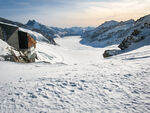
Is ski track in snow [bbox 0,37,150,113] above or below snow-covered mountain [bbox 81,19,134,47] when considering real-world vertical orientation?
below

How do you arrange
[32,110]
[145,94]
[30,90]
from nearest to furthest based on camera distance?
[32,110] → [145,94] → [30,90]

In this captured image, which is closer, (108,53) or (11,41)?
(11,41)

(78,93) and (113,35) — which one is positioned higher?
(113,35)

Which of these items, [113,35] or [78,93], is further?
[113,35]

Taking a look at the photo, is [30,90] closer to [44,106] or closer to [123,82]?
[44,106]

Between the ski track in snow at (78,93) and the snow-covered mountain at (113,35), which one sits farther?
the snow-covered mountain at (113,35)

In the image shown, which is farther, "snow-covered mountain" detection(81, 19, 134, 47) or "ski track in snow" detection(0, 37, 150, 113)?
"snow-covered mountain" detection(81, 19, 134, 47)

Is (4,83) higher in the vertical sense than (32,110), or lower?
higher

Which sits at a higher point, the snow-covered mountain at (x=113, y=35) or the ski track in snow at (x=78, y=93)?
the snow-covered mountain at (x=113, y=35)

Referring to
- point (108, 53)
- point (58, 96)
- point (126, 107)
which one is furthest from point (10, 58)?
point (108, 53)

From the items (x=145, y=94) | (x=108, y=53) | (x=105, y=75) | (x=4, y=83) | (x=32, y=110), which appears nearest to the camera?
(x=32, y=110)

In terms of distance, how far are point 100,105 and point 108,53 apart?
74.7 feet

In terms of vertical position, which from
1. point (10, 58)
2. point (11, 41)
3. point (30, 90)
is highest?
point (11, 41)

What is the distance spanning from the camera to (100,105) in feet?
18.5
